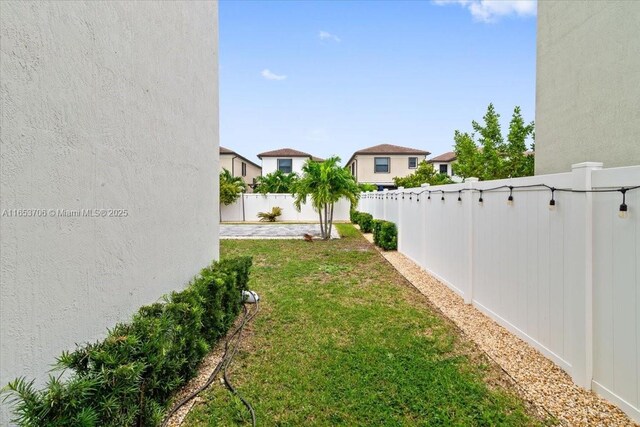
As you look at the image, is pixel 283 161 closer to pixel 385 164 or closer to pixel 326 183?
pixel 385 164

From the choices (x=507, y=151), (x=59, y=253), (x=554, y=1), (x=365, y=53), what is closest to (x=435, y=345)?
(x=59, y=253)

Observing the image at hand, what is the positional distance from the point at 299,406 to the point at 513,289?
3263mm

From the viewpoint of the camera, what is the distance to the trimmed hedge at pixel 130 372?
1627 mm

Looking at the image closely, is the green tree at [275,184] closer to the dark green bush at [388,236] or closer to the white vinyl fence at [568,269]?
the dark green bush at [388,236]

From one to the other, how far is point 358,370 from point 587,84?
21.2ft

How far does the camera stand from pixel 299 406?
3029mm

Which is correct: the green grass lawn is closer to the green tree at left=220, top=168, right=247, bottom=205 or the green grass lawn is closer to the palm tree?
the palm tree

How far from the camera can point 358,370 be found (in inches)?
143

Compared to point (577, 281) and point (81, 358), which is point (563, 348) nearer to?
point (577, 281)

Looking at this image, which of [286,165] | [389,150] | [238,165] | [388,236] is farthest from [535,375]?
[286,165]

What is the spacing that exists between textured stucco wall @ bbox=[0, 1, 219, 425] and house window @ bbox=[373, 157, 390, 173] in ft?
115

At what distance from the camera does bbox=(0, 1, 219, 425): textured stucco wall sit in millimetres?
1925

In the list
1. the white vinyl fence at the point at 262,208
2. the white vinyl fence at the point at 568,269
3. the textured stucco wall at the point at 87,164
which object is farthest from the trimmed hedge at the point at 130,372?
the white vinyl fence at the point at 262,208

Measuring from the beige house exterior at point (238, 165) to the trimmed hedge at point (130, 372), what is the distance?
29242 millimetres
